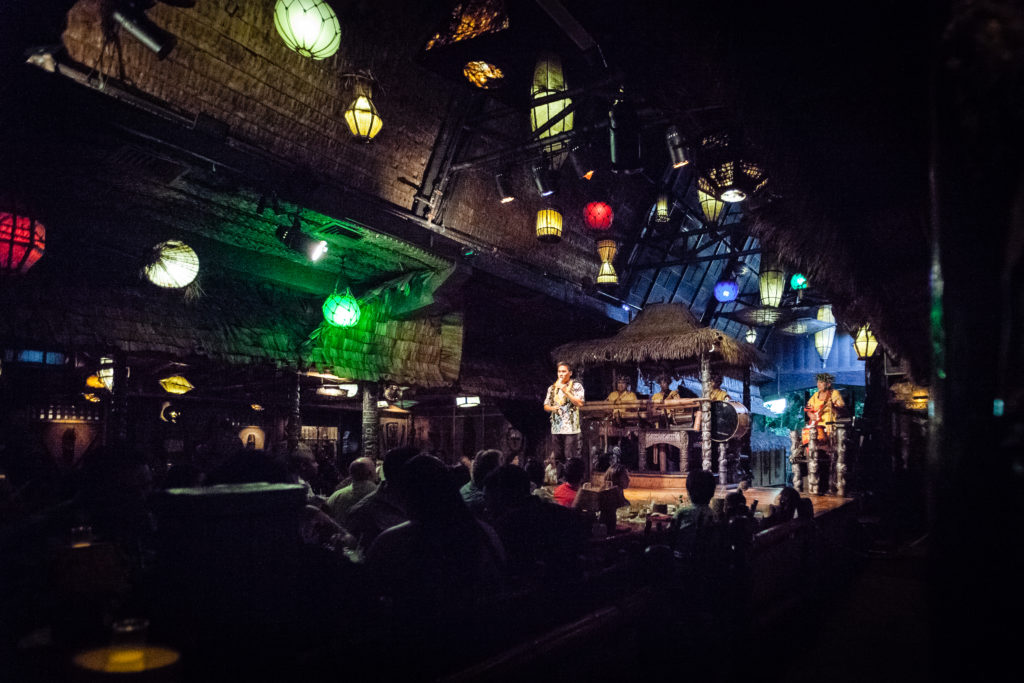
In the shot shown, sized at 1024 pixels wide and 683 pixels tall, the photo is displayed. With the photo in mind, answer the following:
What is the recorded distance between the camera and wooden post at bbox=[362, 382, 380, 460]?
11414mm

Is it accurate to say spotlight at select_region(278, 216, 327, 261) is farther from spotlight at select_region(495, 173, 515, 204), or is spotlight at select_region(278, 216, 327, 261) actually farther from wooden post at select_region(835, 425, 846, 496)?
wooden post at select_region(835, 425, 846, 496)

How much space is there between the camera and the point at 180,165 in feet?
22.6

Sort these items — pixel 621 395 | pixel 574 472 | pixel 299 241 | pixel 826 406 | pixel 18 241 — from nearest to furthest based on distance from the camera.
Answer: pixel 18 241 < pixel 574 472 < pixel 299 241 < pixel 826 406 < pixel 621 395

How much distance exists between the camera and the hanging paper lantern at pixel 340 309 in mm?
9555

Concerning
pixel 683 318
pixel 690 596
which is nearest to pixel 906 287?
pixel 690 596

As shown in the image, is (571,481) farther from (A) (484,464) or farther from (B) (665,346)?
(B) (665,346)

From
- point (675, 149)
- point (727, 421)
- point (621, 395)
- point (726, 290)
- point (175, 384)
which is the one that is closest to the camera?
point (675, 149)

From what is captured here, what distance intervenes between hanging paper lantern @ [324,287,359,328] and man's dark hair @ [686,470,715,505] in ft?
21.8

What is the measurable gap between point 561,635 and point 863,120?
3516mm

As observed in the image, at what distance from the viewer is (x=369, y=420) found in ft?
38.3

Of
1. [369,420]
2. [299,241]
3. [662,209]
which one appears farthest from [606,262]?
[299,241]

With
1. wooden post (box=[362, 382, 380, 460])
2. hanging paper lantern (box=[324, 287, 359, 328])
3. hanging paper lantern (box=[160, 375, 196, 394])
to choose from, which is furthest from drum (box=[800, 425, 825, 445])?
hanging paper lantern (box=[160, 375, 196, 394])

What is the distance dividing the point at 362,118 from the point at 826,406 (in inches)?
409

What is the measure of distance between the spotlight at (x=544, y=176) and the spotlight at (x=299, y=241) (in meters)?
4.18
